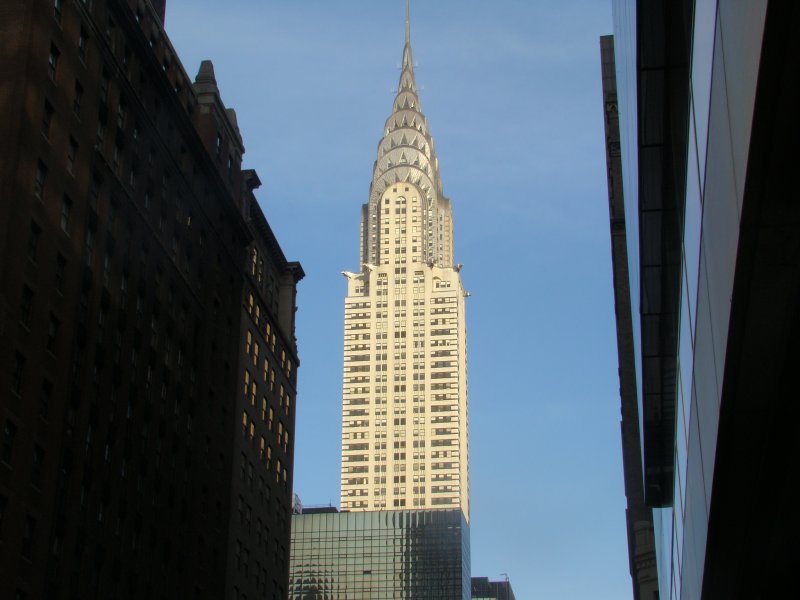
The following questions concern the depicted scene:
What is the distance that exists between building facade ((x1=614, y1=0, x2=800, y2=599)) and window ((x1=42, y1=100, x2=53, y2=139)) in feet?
117

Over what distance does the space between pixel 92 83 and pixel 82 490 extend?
19455 mm

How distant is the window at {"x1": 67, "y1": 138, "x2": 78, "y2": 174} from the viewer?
2291 inches

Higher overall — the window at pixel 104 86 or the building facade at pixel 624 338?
the window at pixel 104 86

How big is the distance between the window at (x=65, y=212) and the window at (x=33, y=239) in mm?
2708

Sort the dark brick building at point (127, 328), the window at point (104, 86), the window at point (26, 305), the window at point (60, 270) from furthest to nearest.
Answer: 1. the window at point (104, 86)
2. the window at point (60, 270)
3. the dark brick building at point (127, 328)
4. the window at point (26, 305)

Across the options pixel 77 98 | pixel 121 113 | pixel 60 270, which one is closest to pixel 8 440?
pixel 60 270

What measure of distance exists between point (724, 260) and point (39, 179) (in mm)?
44774

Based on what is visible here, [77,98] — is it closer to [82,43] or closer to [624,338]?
[82,43]

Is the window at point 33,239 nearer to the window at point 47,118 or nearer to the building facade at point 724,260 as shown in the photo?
the window at point 47,118

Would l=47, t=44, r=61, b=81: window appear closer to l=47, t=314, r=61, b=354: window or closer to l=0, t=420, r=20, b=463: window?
l=47, t=314, r=61, b=354: window

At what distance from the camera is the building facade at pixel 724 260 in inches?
485

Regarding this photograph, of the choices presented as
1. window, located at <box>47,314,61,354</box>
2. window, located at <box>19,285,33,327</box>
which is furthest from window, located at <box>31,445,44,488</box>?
window, located at <box>19,285,33,327</box>

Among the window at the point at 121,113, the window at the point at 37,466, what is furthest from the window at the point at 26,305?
the window at the point at 121,113

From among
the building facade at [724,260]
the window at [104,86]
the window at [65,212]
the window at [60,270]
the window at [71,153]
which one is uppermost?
the window at [104,86]
